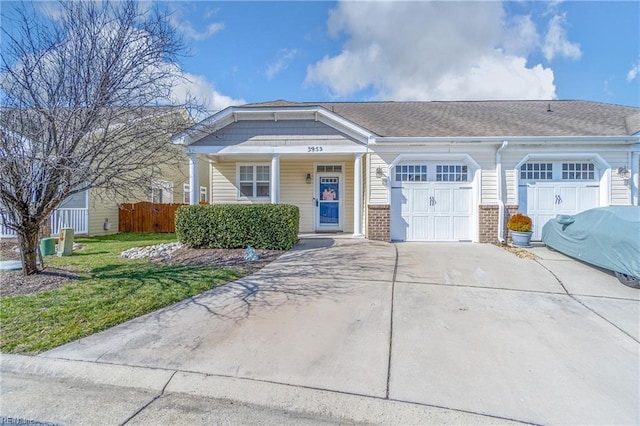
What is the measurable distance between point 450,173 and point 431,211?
1.41 meters

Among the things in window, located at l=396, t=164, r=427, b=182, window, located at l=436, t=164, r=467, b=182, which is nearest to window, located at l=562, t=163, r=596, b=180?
window, located at l=436, t=164, r=467, b=182

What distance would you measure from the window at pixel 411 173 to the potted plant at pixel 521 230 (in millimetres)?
2910

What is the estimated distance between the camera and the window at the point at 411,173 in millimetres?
10211

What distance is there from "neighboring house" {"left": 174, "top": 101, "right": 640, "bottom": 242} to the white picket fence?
19.3ft

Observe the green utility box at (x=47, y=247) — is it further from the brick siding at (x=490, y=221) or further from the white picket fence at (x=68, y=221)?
the brick siding at (x=490, y=221)

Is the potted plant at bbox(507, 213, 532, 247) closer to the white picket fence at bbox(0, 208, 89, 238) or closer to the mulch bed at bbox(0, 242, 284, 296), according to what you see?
the mulch bed at bbox(0, 242, 284, 296)

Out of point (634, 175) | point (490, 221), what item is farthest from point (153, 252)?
point (634, 175)

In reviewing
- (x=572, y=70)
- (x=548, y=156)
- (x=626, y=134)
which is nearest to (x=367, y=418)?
(x=548, y=156)

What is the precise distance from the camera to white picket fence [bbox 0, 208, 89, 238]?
37.1 feet

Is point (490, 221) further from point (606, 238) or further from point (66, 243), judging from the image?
point (66, 243)

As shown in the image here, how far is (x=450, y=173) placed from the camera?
10.2 meters

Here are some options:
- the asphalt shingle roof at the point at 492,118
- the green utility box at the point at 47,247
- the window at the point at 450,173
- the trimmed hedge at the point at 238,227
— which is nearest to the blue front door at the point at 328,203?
the asphalt shingle roof at the point at 492,118

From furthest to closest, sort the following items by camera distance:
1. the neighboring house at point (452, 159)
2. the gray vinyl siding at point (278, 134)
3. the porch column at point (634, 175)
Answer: the gray vinyl siding at point (278, 134), the neighboring house at point (452, 159), the porch column at point (634, 175)

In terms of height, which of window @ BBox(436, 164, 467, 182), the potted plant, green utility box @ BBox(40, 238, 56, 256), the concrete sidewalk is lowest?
the concrete sidewalk
